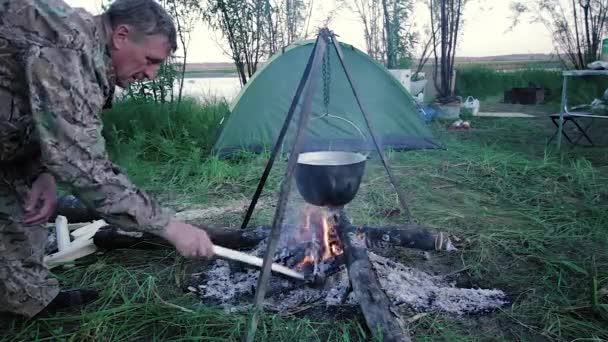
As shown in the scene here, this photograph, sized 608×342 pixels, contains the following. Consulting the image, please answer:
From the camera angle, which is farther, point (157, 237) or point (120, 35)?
point (157, 237)

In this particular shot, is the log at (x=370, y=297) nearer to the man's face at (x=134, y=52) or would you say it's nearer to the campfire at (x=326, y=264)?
the campfire at (x=326, y=264)

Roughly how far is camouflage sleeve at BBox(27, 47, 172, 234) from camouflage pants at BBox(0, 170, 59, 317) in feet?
2.60

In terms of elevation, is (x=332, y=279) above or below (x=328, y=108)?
below

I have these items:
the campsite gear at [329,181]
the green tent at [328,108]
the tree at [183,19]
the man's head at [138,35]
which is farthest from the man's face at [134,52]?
the tree at [183,19]

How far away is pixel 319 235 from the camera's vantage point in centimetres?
266

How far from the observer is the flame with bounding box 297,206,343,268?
8.23 ft

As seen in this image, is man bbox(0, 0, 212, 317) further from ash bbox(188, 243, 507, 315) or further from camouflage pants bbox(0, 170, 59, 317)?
ash bbox(188, 243, 507, 315)

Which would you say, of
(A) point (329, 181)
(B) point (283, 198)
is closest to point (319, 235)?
(A) point (329, 181)

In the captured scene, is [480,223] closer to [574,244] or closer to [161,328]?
[574,244]

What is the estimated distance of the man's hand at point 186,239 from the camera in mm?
1532

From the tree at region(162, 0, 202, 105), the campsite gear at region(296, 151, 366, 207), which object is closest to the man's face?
the campsite gear at region(296, 151, 366, 207)

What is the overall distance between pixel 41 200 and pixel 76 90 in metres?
0.74

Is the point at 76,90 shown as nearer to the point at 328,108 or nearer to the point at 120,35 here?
the point at 120,35

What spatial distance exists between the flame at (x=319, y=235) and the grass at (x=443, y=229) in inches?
19.8
